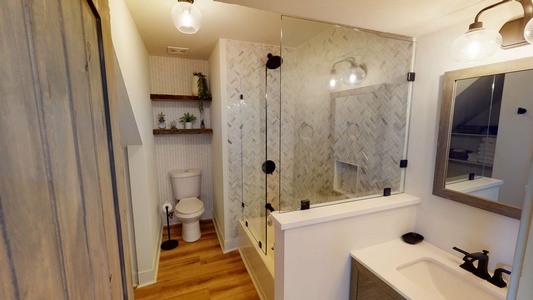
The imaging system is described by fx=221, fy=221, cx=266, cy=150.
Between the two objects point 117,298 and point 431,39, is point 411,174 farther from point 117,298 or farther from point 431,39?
point 117,298

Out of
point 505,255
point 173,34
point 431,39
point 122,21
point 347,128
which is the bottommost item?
point 505,255

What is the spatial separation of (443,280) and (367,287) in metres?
0.46

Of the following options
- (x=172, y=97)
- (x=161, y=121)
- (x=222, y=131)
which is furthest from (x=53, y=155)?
(x=161, y=121)

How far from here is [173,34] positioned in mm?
2273

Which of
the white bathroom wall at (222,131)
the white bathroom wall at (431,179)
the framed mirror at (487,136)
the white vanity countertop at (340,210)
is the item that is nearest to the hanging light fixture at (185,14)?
the white bathroom wall at (222,131)

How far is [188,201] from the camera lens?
3.05 m

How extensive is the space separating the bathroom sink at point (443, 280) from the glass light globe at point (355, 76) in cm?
141

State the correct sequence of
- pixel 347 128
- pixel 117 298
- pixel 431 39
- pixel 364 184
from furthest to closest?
1. pixel 347 128
2. pixel 364 184
3. pixel 431 39
4. pixel 117 298

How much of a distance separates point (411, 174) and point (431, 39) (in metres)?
0.96

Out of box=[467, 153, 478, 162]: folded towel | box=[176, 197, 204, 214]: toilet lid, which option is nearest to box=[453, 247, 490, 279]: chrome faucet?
box=[467, 153, 478, 162]: folded towel

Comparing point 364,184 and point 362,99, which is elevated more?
point 362,99

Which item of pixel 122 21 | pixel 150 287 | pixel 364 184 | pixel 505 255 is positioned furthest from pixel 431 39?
pixel 150 287

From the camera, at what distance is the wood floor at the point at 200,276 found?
2.06 m

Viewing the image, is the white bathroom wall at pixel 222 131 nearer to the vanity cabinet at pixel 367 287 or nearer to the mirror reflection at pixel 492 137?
the vanity cabinet at pixel 367 287
